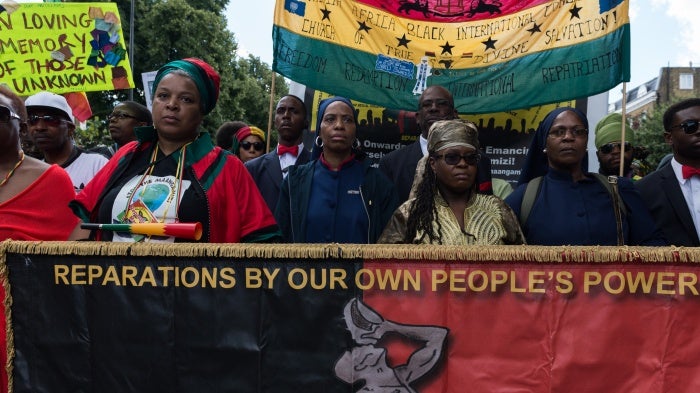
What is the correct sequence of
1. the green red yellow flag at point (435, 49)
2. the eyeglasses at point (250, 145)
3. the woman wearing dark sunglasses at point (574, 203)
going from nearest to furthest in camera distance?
the woman wearing dark sunglasses at point (574, 203) < the green red yellow flag at point (435, 49) < the eyeglasses at point (250, 145)

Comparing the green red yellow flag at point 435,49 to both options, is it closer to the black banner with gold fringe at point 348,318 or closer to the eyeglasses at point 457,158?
the eyeglasses at point 457,158

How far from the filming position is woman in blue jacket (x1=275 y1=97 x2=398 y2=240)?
12.7 ft

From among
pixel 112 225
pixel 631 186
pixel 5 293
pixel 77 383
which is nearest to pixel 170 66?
pixel 112 225

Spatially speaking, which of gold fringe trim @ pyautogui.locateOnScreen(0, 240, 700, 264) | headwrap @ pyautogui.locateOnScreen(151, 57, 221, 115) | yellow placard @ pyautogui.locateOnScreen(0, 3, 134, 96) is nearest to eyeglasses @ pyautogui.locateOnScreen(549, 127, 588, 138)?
gold fringe trim @ pyautogui.locateOnScreen(0, 240, 700, 264)

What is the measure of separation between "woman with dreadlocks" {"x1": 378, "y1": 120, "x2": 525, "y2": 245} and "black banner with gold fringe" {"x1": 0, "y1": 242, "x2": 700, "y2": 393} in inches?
31.4

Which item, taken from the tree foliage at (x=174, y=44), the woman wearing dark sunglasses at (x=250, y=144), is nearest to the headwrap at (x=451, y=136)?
the woman wearing dark sunglasses at (x=250, y=144)

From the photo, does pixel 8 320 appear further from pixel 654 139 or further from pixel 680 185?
pixel 654 139

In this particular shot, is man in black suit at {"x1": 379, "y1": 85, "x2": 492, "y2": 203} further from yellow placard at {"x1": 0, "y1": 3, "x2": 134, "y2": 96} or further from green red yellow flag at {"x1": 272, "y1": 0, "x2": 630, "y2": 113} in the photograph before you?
yellow placard at {"x1": 0, "y1": 3, "x2": 134, "y2": 96}

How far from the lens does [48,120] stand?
473 cm

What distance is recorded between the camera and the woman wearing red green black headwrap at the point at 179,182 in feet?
9.35

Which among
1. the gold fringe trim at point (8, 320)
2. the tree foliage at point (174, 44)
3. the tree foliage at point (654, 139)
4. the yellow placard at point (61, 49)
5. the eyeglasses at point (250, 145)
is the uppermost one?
the tree foliage at point (174, 44)

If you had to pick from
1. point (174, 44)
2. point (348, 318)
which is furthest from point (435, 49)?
point (174, 44)

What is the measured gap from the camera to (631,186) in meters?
3.62

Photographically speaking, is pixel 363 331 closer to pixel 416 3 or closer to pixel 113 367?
pixel 113 367
